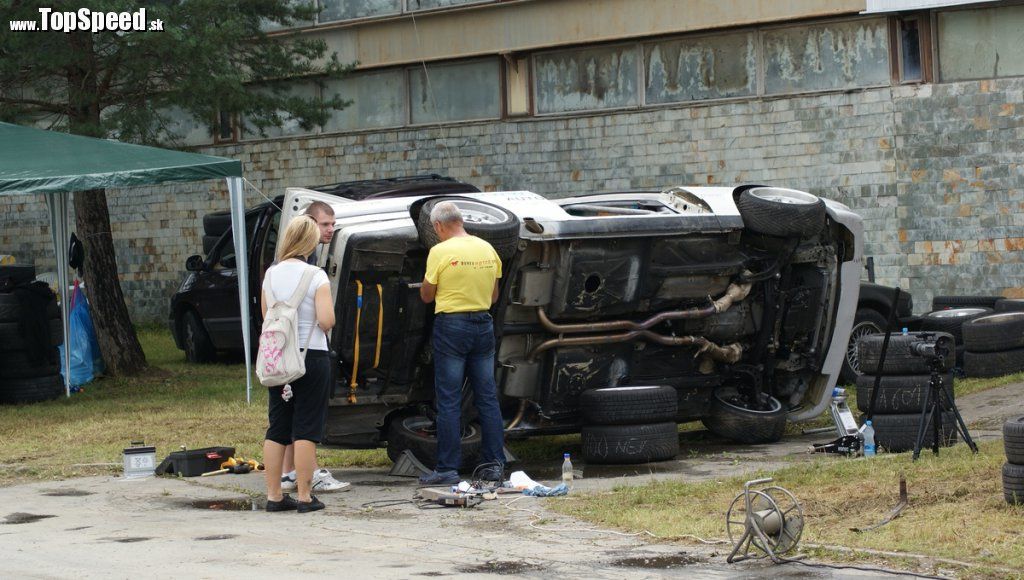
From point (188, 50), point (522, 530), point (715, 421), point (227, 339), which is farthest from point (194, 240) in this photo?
point (522, 530)

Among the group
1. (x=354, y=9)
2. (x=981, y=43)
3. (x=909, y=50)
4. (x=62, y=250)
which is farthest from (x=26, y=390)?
(x=981, y=43)

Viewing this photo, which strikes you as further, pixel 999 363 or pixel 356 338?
pixel 999 363

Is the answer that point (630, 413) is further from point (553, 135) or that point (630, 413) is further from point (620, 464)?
point (553, 135)

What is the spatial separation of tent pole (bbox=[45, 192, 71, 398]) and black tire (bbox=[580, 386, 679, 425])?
7997mm

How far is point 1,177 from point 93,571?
836cm

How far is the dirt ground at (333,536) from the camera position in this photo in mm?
6715

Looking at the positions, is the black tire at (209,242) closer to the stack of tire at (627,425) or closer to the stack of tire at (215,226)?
the stack of tire at (215,226)

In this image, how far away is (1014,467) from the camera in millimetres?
7422

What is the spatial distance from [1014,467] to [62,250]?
11.7 metres

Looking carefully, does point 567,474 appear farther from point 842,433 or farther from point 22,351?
point 22,351

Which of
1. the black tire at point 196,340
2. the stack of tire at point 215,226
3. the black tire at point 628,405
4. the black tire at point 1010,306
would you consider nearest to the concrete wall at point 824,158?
the black tire at point 1010,306

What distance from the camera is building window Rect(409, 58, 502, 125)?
75.4 feet

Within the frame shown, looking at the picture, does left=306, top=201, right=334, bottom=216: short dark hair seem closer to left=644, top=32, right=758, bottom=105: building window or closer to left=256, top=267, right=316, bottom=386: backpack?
left=256, top=267, right=316, bottom=386: backpack

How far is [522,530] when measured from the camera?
7.75 metres
